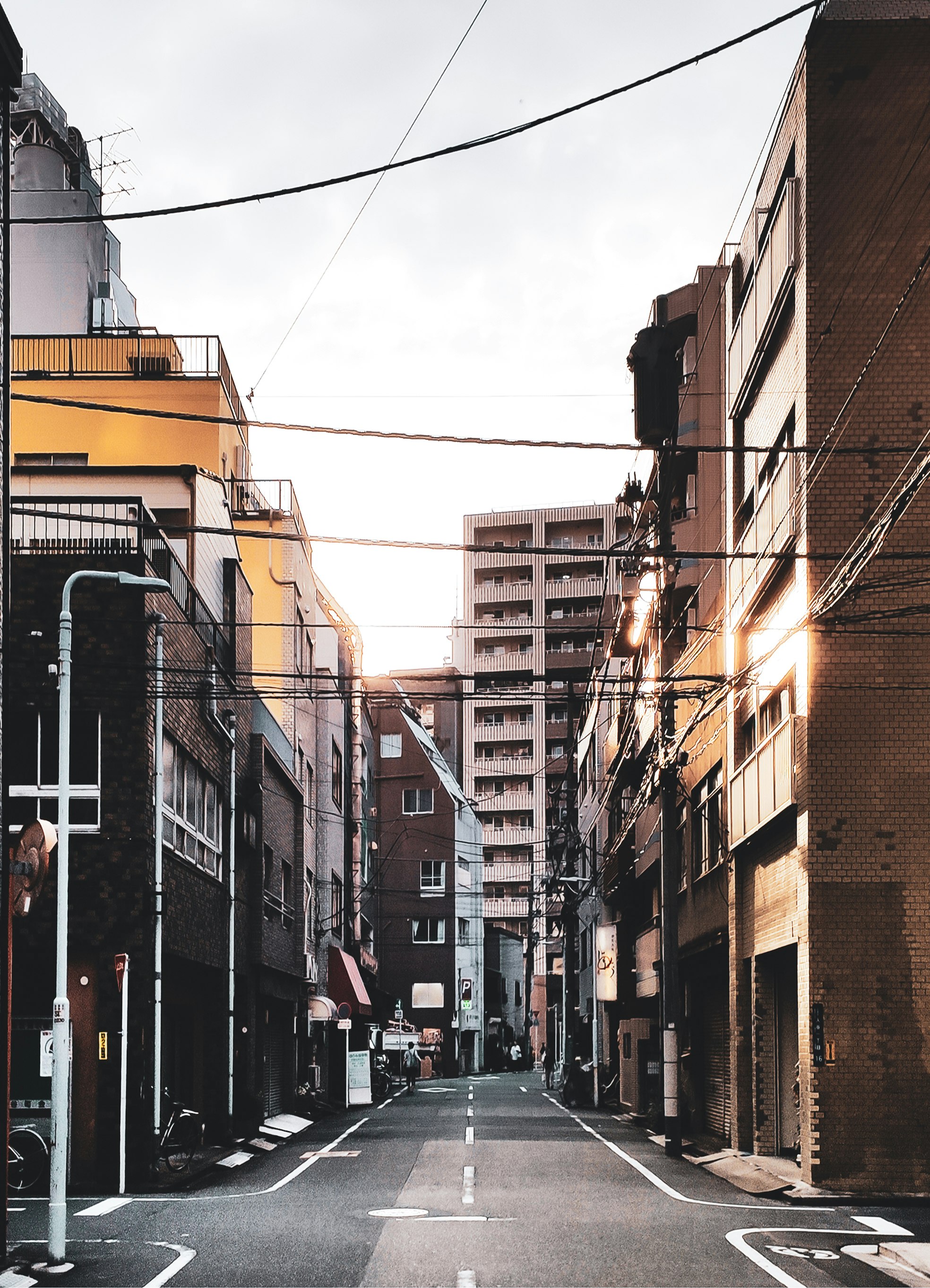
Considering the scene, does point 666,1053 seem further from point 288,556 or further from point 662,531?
point 288,556

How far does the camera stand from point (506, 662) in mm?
115938

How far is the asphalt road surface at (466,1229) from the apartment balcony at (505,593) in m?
88.7

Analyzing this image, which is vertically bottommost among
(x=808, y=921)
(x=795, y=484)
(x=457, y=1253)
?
(x=457, y=1253)

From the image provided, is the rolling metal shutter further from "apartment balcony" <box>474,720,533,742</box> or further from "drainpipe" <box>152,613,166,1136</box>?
"apartment balcony" <box>474,720,533,742</box>

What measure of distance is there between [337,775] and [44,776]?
1548 inches

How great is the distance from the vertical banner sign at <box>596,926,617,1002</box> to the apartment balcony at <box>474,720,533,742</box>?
64.9 metres

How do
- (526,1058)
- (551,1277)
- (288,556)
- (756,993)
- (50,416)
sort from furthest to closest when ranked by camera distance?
1. (526,1058)
2. (288,556)
3. (50,416)
4. (756,993)
5. (551,1277)

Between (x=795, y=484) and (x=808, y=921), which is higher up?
(x=795, y=484)

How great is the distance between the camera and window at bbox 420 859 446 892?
91.4 meters

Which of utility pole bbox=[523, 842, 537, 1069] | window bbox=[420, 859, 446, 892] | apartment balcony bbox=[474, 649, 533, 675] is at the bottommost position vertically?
utility pole bbox=[523, 842, 537, 1069]

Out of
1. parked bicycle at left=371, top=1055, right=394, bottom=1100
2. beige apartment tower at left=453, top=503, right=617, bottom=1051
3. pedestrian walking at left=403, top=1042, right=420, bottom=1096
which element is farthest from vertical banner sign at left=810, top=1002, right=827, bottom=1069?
beige apartment tower at left=453, top=503, right=617, bottom=1051

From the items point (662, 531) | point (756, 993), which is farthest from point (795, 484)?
point (756, 993)

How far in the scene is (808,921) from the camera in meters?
21.1

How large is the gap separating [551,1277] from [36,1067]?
11996 millimetres
